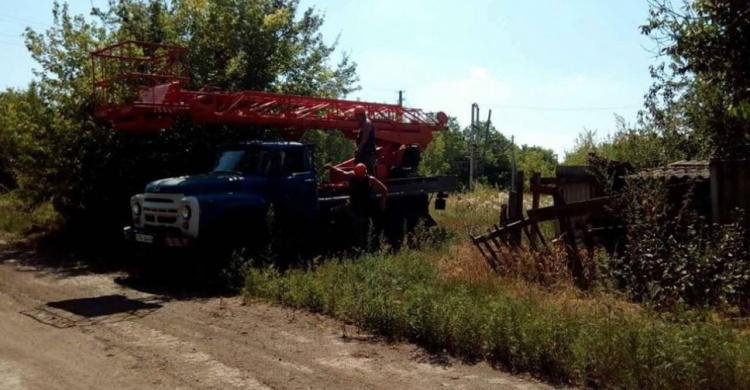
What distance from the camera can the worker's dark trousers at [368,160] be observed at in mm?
14477

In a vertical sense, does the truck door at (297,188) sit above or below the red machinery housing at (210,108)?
below

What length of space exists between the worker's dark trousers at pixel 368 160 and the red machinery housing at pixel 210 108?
1.05m

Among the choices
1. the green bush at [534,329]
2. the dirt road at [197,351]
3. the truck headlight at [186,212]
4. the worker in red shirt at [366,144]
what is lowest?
the dirt road at [197,351]

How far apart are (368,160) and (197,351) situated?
760cm

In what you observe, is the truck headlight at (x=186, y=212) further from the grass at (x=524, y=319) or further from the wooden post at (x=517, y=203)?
the wooden post at (x=517, y=203)

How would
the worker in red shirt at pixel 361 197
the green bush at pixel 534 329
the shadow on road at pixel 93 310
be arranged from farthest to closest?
the worker in red shirt at pixel 361 197 → the shadow on road at pixel 93 310 → the green bush at pixel 534 329

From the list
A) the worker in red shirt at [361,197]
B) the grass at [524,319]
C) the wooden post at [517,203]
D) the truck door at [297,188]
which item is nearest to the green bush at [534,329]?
the grass at [524,319]

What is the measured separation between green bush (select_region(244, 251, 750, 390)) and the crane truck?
7.33 ft

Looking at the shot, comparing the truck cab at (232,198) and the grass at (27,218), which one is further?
the grass at (27,218)

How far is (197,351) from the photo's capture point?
7.56 metres

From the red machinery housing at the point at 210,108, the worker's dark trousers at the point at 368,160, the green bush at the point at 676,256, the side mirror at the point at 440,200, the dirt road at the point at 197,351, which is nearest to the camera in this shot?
the dirt road at the point at 197,351

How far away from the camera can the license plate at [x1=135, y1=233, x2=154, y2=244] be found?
12000 mm

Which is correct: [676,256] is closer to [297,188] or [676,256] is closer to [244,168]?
[297,188]

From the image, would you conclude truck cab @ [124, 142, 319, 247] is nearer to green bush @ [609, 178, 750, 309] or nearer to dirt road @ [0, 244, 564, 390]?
dirt road @ [0, 244, 564, 390]
